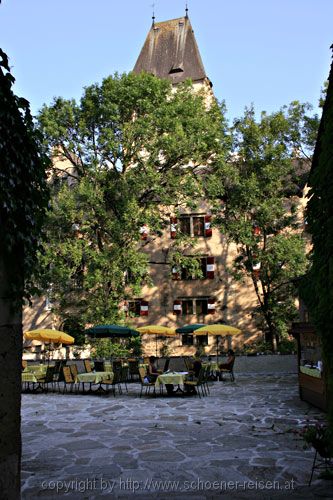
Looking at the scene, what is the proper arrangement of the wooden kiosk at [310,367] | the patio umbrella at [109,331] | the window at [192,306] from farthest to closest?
the window at [192,306]
the patio umbrella at [109,331]
the wooden kiosk at [310,367]

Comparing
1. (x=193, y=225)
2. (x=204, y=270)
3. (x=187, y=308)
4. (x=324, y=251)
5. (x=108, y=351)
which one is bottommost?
(x=108, y=351)

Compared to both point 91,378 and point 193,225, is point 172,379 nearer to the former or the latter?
point 91,378

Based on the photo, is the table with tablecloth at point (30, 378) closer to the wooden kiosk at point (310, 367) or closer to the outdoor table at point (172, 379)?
the outdoor table at point (172, 379)

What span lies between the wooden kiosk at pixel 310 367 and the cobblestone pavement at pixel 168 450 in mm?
371

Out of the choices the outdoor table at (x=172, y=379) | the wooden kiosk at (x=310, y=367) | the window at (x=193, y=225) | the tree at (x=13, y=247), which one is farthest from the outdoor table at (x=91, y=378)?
the window at (x=193, y=225)

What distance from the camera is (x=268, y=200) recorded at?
88.2 ft

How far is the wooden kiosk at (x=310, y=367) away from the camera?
11.8 m

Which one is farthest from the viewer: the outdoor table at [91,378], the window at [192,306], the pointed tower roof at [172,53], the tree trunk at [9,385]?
the pointed tower roof at [172,53]

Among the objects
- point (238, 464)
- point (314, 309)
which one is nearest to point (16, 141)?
point (314, 309)

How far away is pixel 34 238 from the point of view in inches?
189

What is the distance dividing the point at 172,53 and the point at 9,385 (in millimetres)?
45367

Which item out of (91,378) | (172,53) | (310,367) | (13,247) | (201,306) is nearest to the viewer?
(13,247)

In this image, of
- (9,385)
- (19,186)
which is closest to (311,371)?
(9,385)

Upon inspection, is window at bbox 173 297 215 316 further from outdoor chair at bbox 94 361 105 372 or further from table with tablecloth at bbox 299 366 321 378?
table with tablecloth at bbox 299 366 321 378
